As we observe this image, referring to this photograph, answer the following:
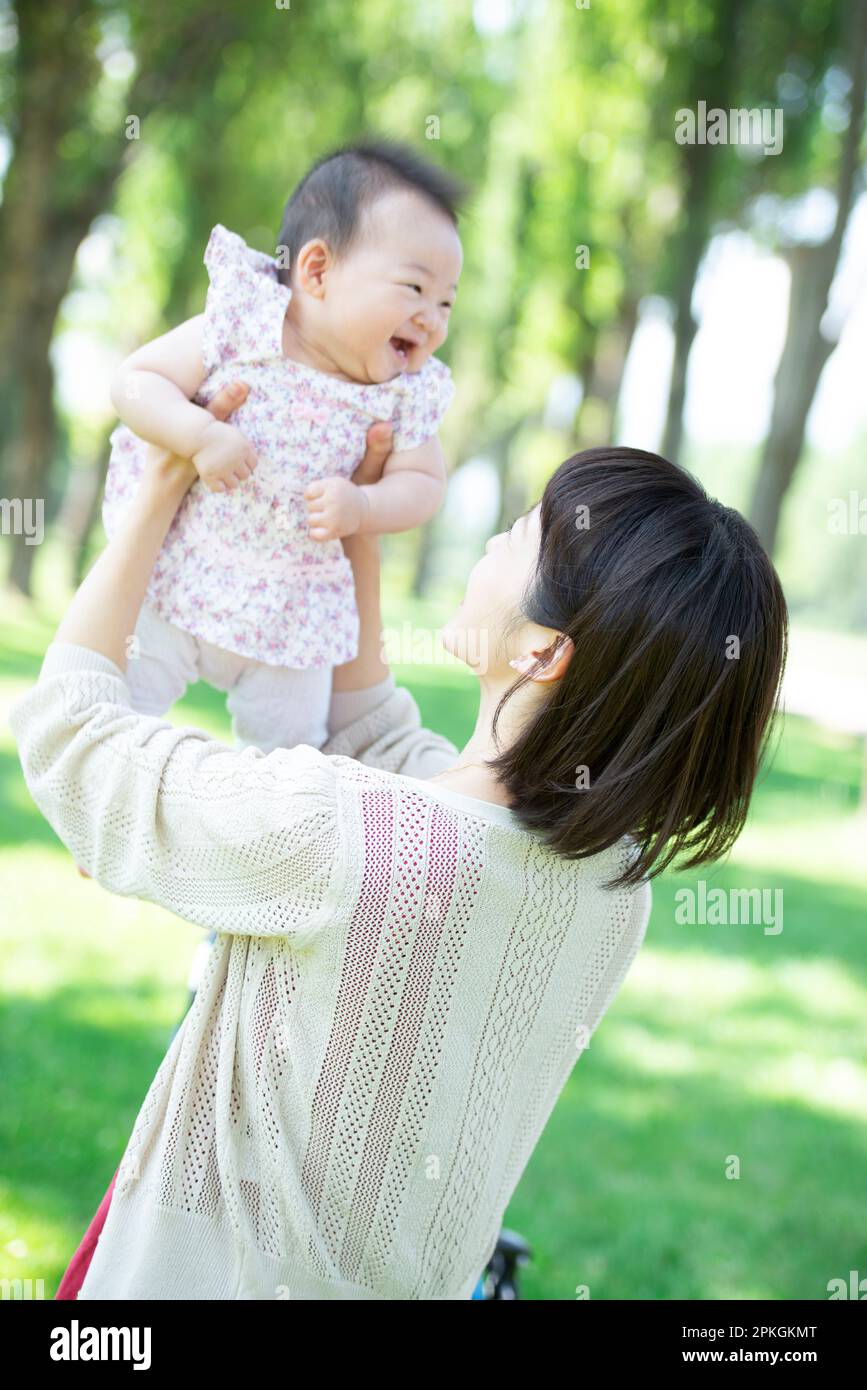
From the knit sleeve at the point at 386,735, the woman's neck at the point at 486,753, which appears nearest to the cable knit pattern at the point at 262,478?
the knit sleeve at the point at 386,735

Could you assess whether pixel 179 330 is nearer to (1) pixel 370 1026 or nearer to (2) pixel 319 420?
(2) pixel 319 420

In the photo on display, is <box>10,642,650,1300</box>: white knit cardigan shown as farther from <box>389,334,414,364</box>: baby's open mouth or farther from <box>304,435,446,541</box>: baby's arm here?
<box>389,334,414,364</box>: baby's open mouth

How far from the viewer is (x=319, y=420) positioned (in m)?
1.99

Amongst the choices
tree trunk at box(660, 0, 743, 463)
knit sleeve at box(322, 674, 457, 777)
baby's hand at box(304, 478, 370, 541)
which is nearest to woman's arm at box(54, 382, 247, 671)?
baby's hand at box(304, 478, 370, 541)

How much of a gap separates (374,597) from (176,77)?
10.2 metres

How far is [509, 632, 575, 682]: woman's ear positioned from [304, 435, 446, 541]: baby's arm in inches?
13.9

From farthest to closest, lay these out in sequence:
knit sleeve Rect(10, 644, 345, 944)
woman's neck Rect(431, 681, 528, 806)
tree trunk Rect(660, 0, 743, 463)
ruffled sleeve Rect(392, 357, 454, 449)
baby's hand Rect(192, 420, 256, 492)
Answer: tree trunk Rect(660, 0, 743, 463), ruffled sleeve Rect(392, 357, 454, 449), baby's hand Rect(192, 420, 256, 492), woman's neck Rect(431, 681, 528, 806), knit sleeve Rect(10, 644, 345, 944)

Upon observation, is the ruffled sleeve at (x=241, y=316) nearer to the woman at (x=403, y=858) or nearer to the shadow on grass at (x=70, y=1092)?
the woman at (x=403, y=858)

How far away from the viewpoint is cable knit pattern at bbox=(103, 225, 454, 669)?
77.0 inches

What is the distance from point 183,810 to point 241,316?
2.61ft

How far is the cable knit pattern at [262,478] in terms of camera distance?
1.96m

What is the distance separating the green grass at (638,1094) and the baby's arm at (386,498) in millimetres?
2139

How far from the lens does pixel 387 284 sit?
1952 millimetres
